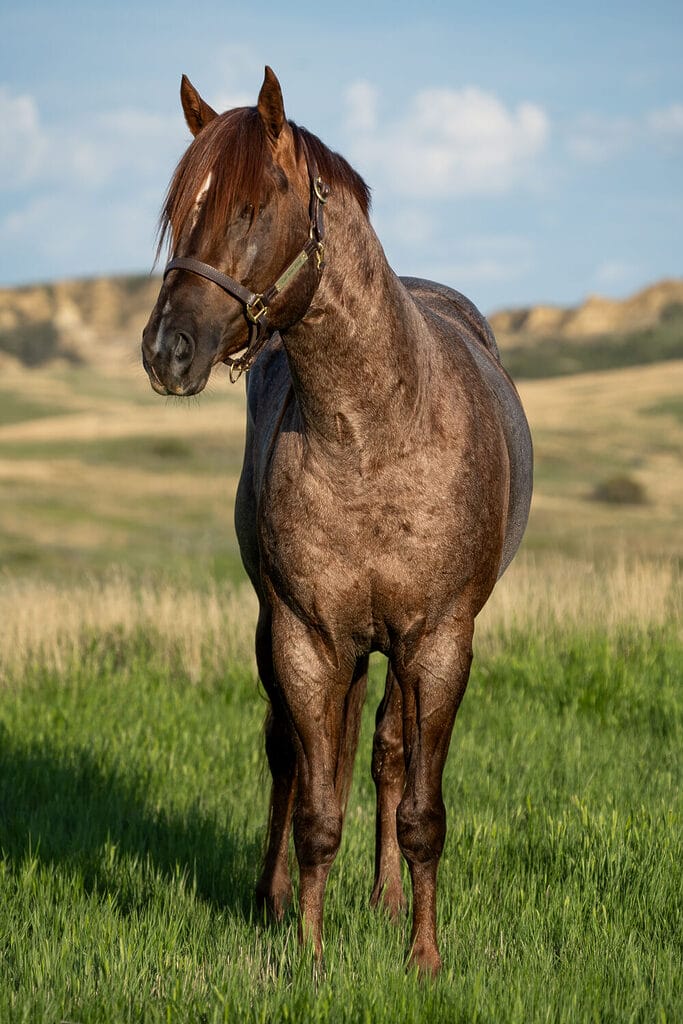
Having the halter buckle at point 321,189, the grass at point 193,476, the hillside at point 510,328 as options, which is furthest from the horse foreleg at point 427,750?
the hillside at point 510,328

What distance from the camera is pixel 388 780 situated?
513 centimetres

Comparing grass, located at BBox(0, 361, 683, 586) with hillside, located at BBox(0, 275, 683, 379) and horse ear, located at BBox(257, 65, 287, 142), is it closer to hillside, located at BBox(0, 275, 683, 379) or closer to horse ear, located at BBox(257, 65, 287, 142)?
horse ear, located at BBox(257, 65, 287, 142)

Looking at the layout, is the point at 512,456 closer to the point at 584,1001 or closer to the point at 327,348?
the point at 327,348

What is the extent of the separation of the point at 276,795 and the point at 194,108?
9.23 ft

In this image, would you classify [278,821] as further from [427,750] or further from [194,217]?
[194,217]

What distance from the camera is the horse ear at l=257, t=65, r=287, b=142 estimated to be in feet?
11.1

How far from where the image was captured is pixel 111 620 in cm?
1049

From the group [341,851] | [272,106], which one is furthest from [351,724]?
[272,106]

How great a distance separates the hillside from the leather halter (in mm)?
99373

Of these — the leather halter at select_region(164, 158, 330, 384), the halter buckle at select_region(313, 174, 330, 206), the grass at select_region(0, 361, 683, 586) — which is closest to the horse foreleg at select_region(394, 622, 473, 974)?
the leather halter at select_region(164, 158, 330, 384)

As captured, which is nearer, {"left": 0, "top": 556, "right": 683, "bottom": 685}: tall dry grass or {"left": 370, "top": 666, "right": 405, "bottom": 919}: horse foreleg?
{"left": 370, "top": 666, "right": 405, "bottom": 919}: horse foreleg

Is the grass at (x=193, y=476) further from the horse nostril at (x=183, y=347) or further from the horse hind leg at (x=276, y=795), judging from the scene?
the horse nostril at (x=183, y=347)

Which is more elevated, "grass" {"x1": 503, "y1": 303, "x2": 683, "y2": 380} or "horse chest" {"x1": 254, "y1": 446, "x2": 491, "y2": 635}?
"grass" {"x1": 503, "y1": 303, "x2": 683, "y2": 380}

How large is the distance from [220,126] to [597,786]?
13.6 feet
